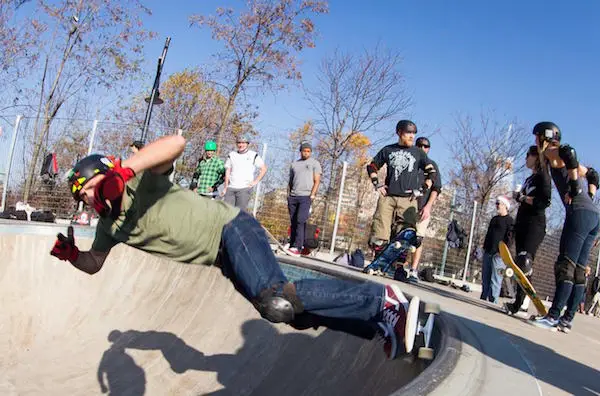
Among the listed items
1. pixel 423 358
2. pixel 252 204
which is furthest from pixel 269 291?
pixel 252 204

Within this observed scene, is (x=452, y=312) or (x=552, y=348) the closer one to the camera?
(x=552, y=348)

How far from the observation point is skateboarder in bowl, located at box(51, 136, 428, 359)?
2223 mm

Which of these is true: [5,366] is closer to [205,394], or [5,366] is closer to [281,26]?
[205,394]

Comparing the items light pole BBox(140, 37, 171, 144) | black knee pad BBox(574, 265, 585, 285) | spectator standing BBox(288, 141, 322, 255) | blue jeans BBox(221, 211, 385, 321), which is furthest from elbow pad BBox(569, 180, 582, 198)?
light pole BBox(140, 37, 171, 144)

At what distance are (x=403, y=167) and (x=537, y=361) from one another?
365cm

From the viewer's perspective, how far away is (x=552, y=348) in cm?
328

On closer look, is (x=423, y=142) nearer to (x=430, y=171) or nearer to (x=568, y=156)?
(x=430, y=171)

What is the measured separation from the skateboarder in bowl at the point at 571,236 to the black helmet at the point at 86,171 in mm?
3576

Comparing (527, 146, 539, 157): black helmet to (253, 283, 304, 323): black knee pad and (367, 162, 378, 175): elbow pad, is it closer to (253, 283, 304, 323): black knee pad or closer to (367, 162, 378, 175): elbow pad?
(367, 162, 378, 175): elbow pad

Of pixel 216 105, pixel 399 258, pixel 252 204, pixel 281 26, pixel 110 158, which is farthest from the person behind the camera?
pixel 216 105

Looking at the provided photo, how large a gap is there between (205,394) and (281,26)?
1741 centimetres

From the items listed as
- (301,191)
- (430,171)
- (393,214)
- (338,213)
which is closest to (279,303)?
(393,214)

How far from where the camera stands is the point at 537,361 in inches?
109

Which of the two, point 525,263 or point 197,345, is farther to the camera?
point 525,263
